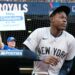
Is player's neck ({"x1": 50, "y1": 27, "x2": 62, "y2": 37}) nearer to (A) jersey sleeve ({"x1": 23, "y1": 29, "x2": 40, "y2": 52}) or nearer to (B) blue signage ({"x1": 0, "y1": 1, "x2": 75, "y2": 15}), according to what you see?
(A) jersey sleeve ({"x1": 23, "y1": 29, "x2": 40, "y2": 52})

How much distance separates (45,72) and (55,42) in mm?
268

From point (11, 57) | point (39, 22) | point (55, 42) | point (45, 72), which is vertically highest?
point (11, 57)

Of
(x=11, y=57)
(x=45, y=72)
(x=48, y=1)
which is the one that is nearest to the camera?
(x=11, y=57)

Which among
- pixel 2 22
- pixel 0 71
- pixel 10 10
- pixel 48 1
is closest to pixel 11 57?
pixel 0 71

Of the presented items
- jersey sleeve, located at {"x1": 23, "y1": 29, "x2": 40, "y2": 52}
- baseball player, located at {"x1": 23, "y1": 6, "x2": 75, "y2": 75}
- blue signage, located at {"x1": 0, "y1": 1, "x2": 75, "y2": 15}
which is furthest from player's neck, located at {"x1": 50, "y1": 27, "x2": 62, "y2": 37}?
blue signage, located at {"x1": 0, "y1": 1, "x2": 75, "y2": 15}

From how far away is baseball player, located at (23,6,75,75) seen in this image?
2.57 metres

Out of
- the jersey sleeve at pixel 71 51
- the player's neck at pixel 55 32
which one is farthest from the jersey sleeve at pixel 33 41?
the jersey sleeve at pixel 71 51

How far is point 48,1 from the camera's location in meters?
8.00

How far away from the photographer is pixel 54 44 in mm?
2637

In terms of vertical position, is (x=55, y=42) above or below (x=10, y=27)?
above

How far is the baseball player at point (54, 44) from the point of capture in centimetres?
257

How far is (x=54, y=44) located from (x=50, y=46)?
40 mm

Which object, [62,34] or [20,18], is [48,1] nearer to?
[20,18]

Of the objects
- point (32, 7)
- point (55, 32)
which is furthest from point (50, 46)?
point (32, 7)
